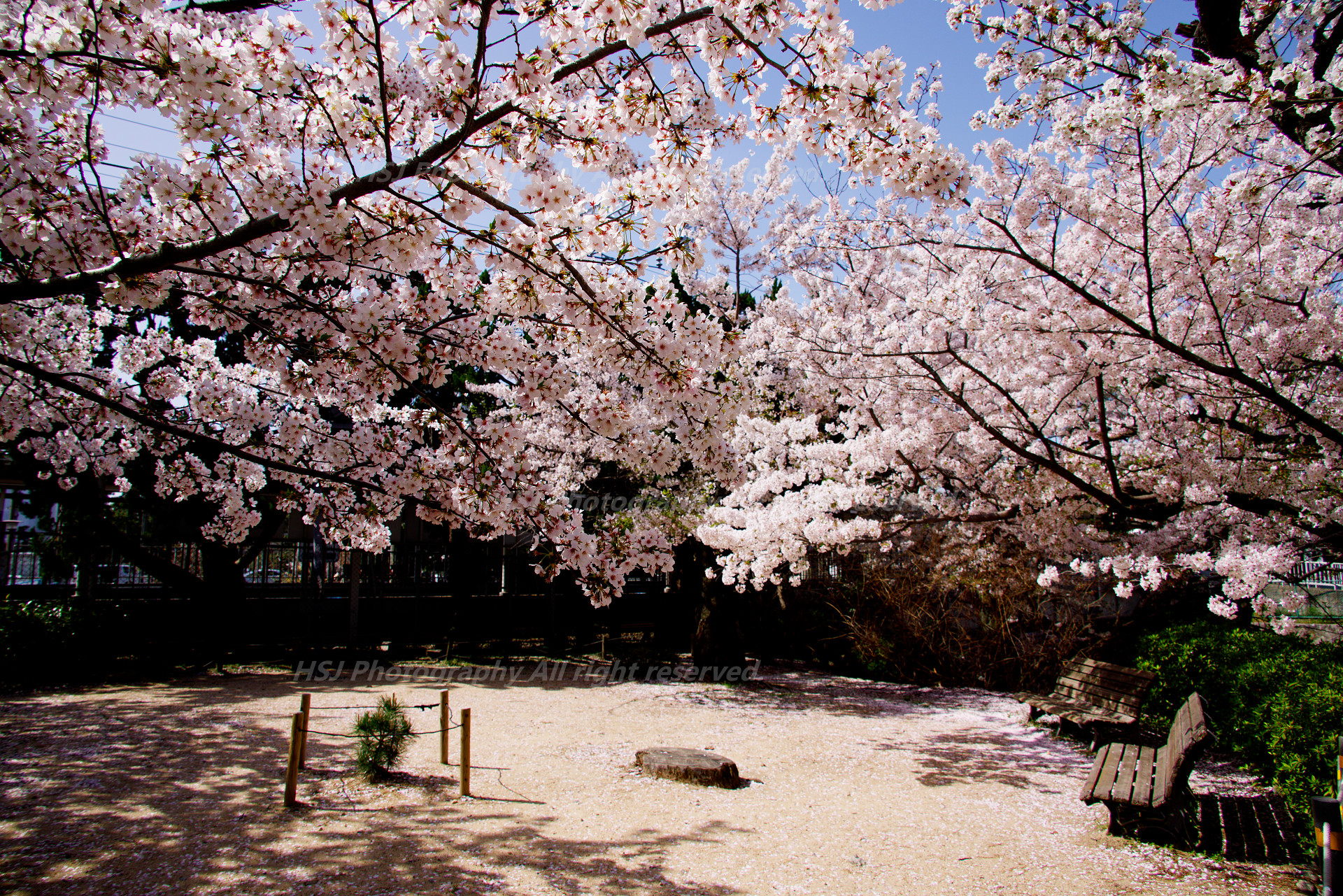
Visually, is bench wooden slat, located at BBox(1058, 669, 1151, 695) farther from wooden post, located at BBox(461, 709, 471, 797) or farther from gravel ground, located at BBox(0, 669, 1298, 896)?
wooden post, located at BBox(461, 709, 471, 797)

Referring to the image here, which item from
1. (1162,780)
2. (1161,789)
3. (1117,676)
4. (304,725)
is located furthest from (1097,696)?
(304,725)

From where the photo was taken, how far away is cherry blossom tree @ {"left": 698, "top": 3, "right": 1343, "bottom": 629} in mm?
4371

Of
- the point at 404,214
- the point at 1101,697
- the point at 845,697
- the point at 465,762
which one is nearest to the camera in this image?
the point at 404,214

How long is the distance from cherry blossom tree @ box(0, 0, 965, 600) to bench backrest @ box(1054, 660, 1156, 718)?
406cm

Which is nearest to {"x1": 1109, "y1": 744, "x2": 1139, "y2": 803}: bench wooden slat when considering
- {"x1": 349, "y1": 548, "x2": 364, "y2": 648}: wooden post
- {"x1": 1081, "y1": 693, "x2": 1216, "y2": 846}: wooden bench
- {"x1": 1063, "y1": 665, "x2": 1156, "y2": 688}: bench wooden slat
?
{"x1": 1081, "y1": 693, "x2": 1216, "y2": 846}: wooden bench

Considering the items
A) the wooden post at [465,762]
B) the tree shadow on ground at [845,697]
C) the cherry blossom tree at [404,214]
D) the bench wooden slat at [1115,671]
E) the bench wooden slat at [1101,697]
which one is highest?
the cherry blossom tree at [404,214]

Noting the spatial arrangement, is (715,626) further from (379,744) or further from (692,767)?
(379,744)

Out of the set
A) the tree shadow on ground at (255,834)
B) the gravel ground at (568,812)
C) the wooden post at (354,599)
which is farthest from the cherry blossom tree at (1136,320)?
the wooden post at (354,599)

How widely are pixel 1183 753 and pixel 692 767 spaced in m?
3.09

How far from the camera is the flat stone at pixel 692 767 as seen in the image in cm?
539

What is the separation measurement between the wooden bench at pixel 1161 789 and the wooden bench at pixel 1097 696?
1.26 m

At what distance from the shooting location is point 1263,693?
16.8 ft

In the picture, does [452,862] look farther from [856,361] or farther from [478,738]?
[856,361]

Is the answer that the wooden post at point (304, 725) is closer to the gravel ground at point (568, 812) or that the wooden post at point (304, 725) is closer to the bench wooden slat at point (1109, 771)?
the gravel ground at point (568, 812)
